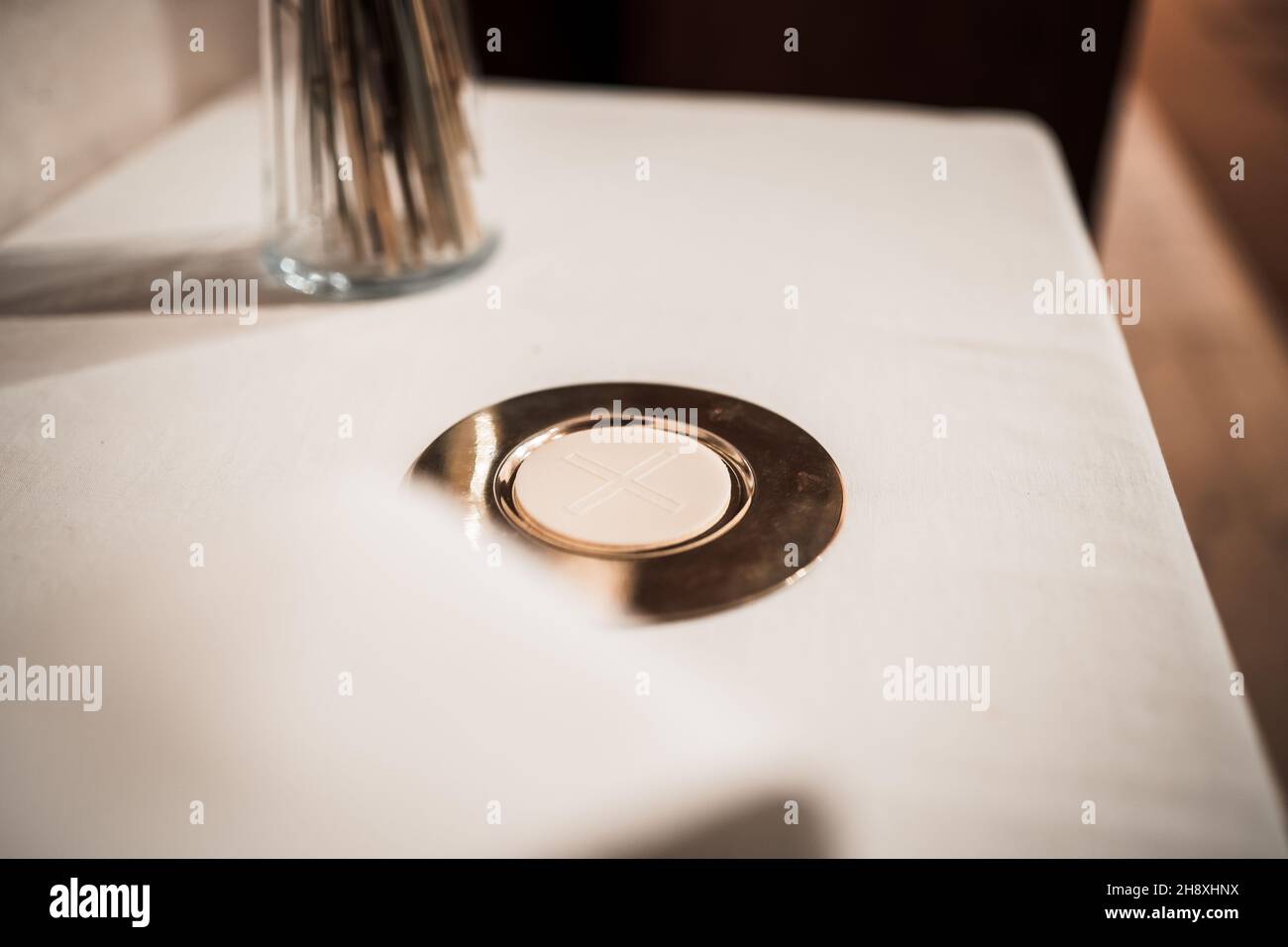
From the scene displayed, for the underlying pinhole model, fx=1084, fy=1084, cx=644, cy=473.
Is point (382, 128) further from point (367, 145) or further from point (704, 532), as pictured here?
point (704, 532)

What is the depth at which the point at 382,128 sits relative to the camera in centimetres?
62

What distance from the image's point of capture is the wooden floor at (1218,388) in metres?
1.30

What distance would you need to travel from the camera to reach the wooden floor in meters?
1.30

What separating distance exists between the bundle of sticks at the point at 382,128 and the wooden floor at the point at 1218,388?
574 millimetres

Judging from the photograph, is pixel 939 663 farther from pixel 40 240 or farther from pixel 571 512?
pixel 40 240

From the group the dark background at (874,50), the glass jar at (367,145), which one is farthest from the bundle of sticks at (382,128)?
the dark background at (874,50)

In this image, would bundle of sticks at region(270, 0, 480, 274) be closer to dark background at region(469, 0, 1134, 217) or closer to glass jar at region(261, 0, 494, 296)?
glass jar at region(261, 0, 494, 296)

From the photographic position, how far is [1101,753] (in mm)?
368

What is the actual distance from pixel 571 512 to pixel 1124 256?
216 centimetres

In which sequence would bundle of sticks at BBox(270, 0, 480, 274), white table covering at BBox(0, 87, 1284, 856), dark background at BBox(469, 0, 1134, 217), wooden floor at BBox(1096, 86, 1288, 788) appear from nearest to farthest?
white table covering at BBox(0, 87, 1284, 856) → bundle of sticks at BBox(270, 0, 480, 274) → wooden floor at BBox(1096, 86, 1288, 788) → dark background at BBox(469, 0, 1134, 217)

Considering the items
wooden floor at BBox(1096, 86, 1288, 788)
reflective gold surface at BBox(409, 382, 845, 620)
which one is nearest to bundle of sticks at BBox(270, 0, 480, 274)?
reflective gold surface at BBox(409, 382, 845, 620)

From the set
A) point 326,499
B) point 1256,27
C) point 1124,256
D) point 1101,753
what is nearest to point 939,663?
point 1101,753

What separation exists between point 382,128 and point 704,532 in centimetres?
33

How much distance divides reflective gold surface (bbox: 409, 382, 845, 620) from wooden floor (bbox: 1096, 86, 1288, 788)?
461 millimetres
